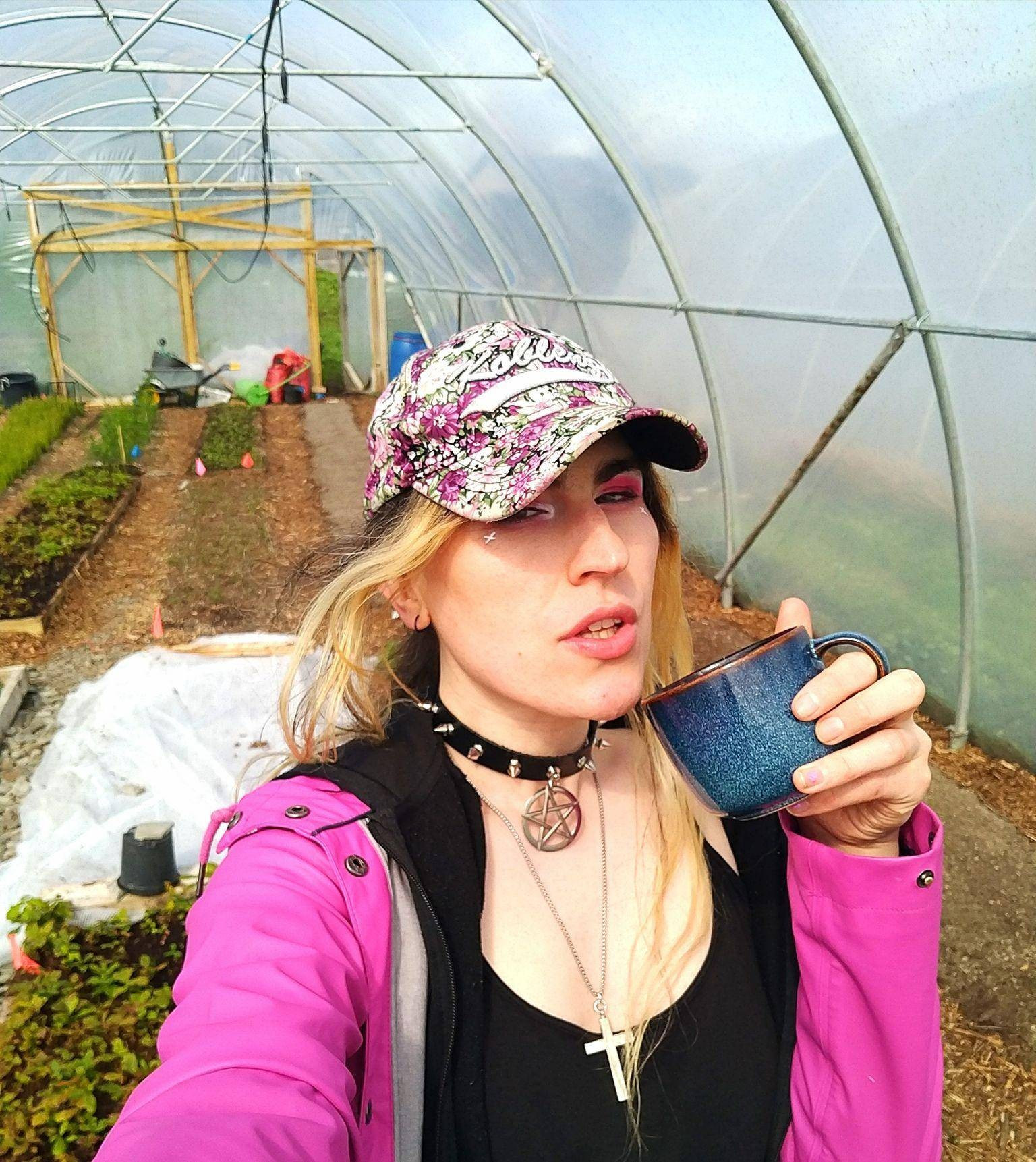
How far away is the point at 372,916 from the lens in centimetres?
103

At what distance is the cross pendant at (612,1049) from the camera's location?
3.75 ft

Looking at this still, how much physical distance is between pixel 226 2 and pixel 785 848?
9.07 m

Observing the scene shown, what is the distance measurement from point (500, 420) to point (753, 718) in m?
0.48

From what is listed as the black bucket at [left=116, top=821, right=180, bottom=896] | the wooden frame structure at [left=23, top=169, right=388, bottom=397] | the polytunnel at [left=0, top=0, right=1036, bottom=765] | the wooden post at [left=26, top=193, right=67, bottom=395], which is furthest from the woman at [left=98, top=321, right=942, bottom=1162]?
the wooden post at [left=26, top=193, right=67, bottom=395]

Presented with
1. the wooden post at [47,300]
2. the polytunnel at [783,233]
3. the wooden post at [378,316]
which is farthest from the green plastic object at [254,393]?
the polytunnel at [783,233]

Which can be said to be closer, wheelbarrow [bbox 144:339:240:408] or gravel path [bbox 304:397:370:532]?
gravel path [bbox 304:397:370:532]

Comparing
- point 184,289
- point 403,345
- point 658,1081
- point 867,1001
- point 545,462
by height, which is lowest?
point 403,345

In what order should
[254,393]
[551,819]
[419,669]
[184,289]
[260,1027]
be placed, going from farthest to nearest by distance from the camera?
[184,289], [254,393], [419,669], [551,819], [260,1027]

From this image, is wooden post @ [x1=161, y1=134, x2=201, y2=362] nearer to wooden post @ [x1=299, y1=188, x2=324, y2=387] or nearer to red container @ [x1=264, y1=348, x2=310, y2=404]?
red container @ [x1=264, y1=348, x2=310, y2=404]

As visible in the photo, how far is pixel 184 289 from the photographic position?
14.4 metres

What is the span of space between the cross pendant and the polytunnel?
3034 millimetres

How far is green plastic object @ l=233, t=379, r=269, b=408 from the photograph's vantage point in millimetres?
13656

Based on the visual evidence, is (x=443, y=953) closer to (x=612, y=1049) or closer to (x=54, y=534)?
(x=612, y=1049)

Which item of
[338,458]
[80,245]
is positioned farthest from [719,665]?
[80,245]
